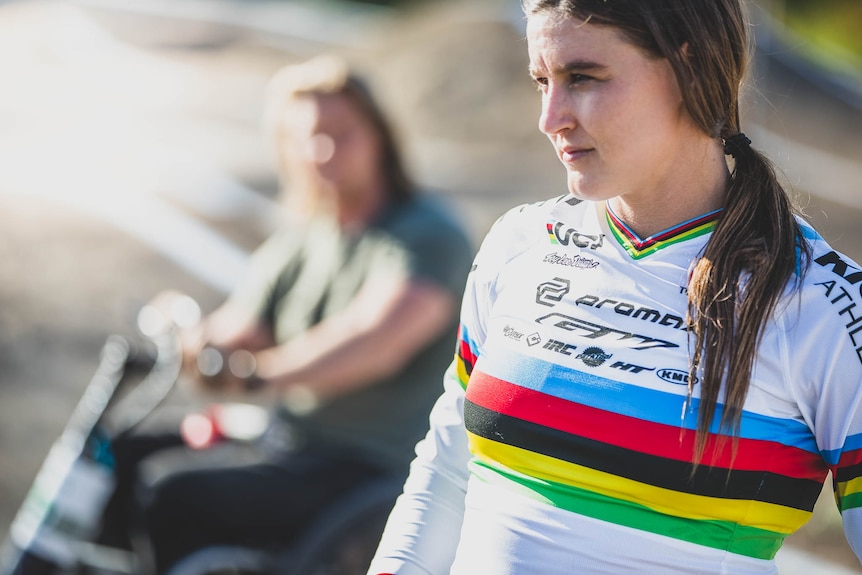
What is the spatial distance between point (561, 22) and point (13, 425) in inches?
193

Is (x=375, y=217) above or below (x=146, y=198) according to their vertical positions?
below

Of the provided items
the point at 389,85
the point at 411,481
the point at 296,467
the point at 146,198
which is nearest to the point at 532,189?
the point at 146,198

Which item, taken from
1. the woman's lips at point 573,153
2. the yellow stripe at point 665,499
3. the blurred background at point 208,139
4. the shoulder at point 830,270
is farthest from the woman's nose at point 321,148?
the shoulder at point 830,270

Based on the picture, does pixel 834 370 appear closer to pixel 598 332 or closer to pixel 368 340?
pixel 598 332

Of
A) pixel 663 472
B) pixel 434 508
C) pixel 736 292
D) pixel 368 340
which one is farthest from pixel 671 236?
pixel 368 340

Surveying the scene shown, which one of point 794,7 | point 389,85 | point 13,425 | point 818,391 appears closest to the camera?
point 818,391

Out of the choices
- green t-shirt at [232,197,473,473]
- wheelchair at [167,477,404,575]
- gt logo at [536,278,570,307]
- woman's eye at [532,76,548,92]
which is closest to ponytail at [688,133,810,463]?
gt logo at [536,278,570,307]

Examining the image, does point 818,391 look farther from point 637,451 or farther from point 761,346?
point 637,451

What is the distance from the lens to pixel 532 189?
9.73 meters

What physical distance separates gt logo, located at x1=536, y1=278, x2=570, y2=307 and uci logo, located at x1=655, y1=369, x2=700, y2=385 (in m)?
0.23

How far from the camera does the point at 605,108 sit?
5.61ft

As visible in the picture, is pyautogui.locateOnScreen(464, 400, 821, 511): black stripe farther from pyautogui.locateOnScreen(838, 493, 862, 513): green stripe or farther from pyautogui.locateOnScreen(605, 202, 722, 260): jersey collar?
pyautogui.locateOnScreen(605, 202, 722, 260): jersey collar

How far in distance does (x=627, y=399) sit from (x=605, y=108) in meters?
0.47

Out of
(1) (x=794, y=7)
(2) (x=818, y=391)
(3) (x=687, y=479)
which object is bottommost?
(3) (x=687, y=479)
